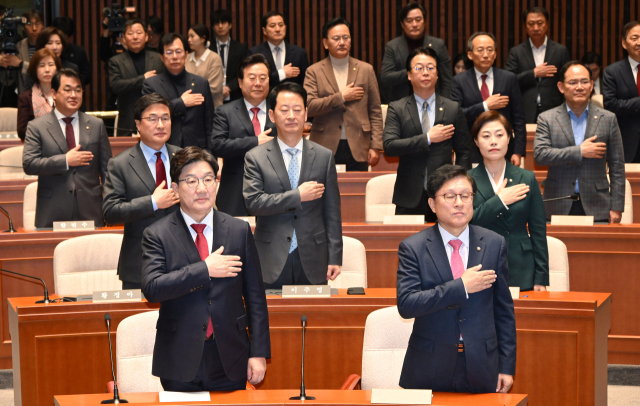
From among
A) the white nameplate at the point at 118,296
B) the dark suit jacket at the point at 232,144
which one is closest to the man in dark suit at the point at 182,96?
the dark suit jacket at the point at 232,144

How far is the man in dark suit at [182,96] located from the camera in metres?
4.45

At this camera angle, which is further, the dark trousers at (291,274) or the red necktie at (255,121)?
the red necktie at (255,121)

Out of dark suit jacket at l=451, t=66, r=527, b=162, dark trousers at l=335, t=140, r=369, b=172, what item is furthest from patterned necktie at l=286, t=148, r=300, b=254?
dark suit jacket at l=451, t=66, r=527, b=162

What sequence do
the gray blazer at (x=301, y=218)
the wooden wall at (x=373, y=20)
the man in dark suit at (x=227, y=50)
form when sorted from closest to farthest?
the gray blazer at (x=301, y=218), the man in dark suit at (x=227, y=50), the wooden wall at (x=373, y=20)

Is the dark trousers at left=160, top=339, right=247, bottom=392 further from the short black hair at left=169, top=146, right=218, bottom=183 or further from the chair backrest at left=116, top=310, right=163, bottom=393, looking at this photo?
the short black hair at left=169, top=146, right=218, bottom=183

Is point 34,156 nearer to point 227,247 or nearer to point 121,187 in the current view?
point 121,187

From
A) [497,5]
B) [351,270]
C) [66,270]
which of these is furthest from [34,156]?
[497,5]

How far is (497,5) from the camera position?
767 centimetres

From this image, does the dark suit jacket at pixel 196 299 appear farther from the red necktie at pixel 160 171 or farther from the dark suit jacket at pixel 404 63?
the dark suit jacket at pixel 404 63

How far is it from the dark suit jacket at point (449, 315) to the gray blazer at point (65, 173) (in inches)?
85.2

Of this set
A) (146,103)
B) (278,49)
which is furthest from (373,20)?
(146,103)

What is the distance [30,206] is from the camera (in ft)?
13.6

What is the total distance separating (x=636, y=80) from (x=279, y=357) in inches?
133

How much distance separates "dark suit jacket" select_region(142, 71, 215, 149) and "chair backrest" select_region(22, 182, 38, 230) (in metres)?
0.83
